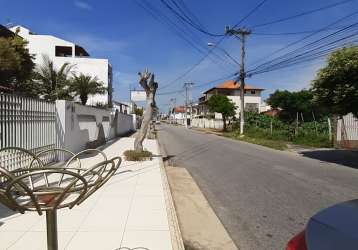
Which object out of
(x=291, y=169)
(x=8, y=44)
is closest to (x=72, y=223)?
(x=291, y=169)

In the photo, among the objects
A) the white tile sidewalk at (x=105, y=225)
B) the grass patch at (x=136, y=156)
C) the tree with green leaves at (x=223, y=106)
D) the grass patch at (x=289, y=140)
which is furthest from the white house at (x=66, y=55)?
the white tile sidewalk at (x=105, y=225)

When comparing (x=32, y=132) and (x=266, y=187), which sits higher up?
(x=32, y=132)

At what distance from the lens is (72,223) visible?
18.6 feet

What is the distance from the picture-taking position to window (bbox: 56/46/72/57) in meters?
60.8

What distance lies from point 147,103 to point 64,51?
50682mm

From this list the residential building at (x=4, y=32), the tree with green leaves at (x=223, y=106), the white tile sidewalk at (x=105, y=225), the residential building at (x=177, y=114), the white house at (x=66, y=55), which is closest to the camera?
the white tile sidewalk at (x=105, y=225)

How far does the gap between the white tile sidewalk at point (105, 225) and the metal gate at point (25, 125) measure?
231 cm

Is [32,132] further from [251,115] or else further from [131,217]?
[251,115]

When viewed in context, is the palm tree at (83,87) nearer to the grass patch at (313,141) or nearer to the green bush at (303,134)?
the green bush at (303,134)

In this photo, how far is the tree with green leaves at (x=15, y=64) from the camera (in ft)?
75.3

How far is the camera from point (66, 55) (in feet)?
205

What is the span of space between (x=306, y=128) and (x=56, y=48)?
4457cm

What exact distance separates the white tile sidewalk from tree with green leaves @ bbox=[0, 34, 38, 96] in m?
17.7

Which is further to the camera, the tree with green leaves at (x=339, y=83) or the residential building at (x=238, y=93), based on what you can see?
the residential building at (x=238, y=93)
